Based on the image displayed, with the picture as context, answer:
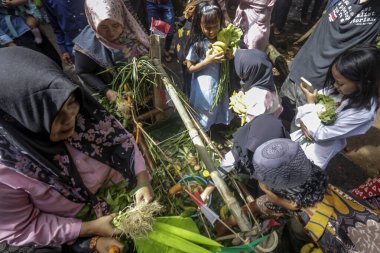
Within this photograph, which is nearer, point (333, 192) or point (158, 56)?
point (333, 192)

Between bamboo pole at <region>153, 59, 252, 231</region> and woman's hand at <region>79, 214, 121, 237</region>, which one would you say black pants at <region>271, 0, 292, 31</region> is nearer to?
bamboo pole at <region>153, 59, 252, 231</region>

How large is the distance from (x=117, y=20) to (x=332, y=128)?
82.1 inches

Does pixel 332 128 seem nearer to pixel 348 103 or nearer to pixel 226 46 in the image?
pixel 348 103

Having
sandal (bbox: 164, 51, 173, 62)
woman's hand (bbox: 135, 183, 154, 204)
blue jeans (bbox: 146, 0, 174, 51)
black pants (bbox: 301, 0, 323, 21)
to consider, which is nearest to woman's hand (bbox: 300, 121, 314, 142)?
woman's hand (bbox: 135, 183, 154, 204)

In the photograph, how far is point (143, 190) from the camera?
69.1 inches

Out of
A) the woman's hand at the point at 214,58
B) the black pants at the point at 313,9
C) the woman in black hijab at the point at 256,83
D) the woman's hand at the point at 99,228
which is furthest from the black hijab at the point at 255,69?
the black pants at the point at 313,9

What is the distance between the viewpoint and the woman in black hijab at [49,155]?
1244 millimetres

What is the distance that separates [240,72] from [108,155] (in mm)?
1556

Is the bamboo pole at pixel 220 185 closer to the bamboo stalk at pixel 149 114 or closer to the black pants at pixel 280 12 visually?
the bamboo stalk at pixel 149 114

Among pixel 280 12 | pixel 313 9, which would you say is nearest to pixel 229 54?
pixel 280 12

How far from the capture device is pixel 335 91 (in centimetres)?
238

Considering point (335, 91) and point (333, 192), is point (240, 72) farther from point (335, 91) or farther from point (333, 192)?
point (333, 192)

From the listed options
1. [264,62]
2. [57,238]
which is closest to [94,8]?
[264,62]

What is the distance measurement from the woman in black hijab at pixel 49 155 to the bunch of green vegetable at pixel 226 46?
5.02 feet
